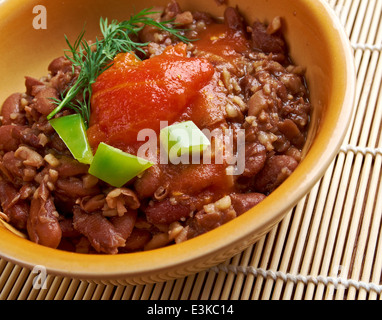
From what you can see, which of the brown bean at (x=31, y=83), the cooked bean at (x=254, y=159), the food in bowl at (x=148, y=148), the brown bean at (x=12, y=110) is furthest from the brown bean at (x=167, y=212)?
the brown bean at (x=31, y=83)

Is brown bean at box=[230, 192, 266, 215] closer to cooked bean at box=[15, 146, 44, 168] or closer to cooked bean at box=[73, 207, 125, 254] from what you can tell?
cooked bean at box=[73, 207, 125, 254]

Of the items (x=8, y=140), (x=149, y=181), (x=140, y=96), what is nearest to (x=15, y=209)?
(x=8, y=140)

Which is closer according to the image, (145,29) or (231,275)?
(231,275)

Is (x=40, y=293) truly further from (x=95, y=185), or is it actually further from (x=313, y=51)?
(x=313, y=51)

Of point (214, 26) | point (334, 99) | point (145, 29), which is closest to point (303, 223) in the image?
point (334, 99)

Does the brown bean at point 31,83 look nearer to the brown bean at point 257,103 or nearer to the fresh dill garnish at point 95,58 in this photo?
the fresh dill garnish at point 95,58

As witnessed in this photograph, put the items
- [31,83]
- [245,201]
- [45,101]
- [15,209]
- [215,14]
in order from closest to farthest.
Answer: [245,201]
[15,209]
[45,101]
[31,83]
[215,14]

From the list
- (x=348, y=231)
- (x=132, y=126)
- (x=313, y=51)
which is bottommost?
(x=348, y=231)

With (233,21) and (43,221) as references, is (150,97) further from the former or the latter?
(233,21)
